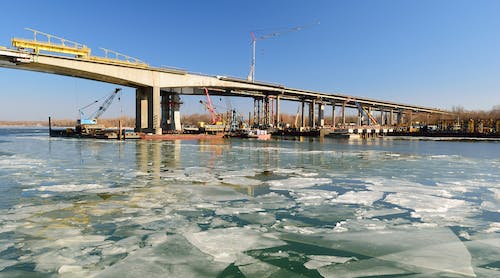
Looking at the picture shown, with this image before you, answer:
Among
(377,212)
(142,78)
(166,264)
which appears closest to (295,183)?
(377,212)

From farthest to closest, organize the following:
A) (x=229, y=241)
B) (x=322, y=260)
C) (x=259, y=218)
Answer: (x=259, y=218)
(x=229, y=241)
(x=322, y=260)

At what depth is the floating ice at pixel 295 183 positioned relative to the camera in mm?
13641

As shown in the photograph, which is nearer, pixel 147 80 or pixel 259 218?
pixel 259 218

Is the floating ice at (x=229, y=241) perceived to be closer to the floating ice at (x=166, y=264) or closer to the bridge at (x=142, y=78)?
the floating ice at (x=166, y=264)

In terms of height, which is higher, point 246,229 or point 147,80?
point 147,80

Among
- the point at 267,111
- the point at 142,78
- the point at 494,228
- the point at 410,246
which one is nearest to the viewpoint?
the point at 410,246

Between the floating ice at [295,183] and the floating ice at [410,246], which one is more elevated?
the floating ice at [295,183]

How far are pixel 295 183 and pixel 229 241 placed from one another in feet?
26.0

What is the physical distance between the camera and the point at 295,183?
14641 millimetres

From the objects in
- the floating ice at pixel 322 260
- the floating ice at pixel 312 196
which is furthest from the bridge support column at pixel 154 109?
the floating ice at pixel 322 260

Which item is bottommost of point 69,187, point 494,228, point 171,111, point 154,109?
point 494,228

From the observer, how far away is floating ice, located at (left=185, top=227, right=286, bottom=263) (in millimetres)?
6410

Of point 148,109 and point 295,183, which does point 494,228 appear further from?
point 148,109

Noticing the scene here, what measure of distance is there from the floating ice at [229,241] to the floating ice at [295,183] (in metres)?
5.97
